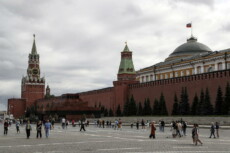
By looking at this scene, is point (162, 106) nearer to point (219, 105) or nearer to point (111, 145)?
point (219, 105)

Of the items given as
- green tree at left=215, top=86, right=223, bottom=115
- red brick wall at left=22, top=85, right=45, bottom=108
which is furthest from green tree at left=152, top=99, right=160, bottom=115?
red brick wall at left=22, top=85, right=45, bottom=108

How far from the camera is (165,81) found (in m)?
43.6

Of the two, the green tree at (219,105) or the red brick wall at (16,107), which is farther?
the red brick wall at (16,107)

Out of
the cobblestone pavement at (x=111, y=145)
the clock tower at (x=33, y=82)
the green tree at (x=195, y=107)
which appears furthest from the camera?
the clock tower at (x=33, y=82)

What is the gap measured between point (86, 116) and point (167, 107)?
57.2 feet

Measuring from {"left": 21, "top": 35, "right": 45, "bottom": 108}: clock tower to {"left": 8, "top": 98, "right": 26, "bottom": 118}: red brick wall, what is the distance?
1828 mm

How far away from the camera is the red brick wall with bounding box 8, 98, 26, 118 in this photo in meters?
90.4

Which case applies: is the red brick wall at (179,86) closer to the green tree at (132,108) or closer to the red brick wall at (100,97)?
the green tree at (132,108)

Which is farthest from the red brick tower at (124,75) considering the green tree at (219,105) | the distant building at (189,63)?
the green tree at (219,105)

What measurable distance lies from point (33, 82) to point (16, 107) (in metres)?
7.44

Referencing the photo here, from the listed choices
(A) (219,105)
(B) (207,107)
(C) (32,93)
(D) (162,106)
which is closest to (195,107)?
(B) (207,107)

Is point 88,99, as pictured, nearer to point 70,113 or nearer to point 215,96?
point 70,113

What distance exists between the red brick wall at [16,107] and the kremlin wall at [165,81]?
22.7m

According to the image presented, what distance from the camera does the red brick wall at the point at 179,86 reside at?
3612 cm
